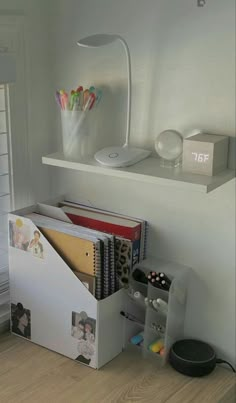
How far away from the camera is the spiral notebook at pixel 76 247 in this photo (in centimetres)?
140

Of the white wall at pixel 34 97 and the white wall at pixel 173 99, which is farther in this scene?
the white wall at pixel 34 97

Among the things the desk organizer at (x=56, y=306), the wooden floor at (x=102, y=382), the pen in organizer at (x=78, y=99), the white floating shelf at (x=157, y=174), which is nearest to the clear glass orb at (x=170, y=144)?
the white floating shelf at (x=157, y=174)

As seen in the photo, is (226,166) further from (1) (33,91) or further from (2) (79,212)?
(1) (33,91)

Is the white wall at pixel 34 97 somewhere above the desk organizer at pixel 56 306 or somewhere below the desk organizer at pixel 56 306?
above

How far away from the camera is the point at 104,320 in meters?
1.41

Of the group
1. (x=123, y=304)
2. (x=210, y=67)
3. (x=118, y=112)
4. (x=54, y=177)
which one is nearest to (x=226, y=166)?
(x=210, y=67)

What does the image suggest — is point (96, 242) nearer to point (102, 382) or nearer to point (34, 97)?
point (102, 382)

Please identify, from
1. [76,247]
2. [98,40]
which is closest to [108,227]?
[76,247]

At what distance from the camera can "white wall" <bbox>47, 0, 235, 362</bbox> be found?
131 centimetres

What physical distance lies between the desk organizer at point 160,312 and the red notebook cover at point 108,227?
0.08 metres

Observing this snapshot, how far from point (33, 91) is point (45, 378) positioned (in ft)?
2.48

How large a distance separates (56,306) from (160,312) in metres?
0.27

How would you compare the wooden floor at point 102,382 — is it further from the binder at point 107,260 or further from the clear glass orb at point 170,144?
the clear glass orb at point 170,144

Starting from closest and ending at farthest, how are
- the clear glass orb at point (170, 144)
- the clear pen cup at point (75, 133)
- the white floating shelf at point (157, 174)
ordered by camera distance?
the white floating shelf at point (157, 174), the clear glass orb at point (170, 144), the clear pen cup at point (75, 133)
